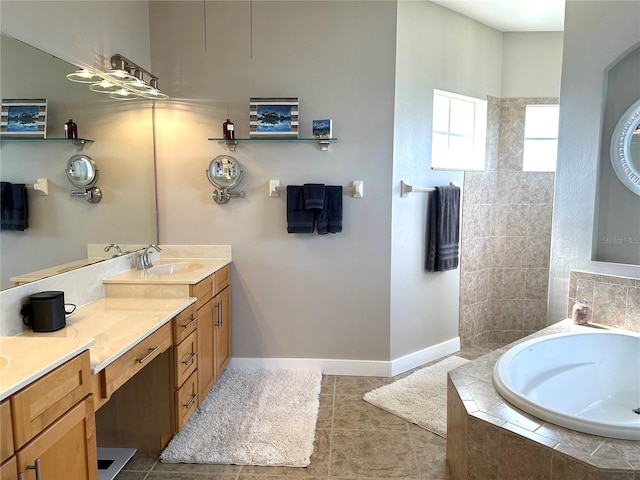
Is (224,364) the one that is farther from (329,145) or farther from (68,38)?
(68,38)

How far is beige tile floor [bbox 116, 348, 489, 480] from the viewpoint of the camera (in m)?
2.02

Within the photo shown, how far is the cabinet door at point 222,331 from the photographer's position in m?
2.79

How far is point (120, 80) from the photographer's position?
97.3 inches

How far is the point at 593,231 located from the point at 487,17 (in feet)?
6.40

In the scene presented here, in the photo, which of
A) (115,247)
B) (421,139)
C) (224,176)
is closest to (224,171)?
(224,176)

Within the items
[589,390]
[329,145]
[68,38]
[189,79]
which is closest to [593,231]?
[589,390]

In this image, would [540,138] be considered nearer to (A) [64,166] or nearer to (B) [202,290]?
(B) [202,290]

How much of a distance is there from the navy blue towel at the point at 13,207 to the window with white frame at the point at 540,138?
12.1 feet

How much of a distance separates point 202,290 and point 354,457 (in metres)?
1.29

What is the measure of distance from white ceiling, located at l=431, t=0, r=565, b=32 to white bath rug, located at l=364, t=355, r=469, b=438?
112 inches

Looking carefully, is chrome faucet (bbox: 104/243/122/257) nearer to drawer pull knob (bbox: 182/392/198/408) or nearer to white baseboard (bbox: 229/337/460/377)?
drawer pull knob (bbox: 182/392/198/408)

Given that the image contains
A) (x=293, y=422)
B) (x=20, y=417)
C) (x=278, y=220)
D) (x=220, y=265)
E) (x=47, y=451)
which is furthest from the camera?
(x=278, y=220)

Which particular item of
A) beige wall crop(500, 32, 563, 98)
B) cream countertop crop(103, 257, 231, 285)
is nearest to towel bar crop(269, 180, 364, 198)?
cream countertop crop(103, 257, 231, 285)

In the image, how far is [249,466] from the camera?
2.08m
